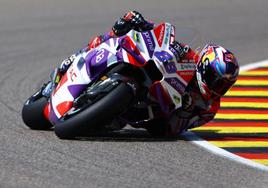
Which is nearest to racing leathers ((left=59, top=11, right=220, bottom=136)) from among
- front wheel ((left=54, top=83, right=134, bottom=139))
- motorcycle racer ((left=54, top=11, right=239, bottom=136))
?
motorcycle racer ((left=54, top=11, right=239, bottom=136))

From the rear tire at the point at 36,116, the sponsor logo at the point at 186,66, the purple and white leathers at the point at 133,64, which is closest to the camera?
the purple and white leathers at the point at 133,64

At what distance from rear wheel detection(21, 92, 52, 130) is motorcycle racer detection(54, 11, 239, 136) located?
422mm

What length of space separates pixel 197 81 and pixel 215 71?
0.25 m

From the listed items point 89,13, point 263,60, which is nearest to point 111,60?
point 263,60

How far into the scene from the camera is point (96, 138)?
8156 millimetres

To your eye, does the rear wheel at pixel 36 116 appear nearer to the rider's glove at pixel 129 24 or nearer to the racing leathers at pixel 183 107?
the racing leathers at pixel 183 107

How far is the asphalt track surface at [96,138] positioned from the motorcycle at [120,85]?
195mm

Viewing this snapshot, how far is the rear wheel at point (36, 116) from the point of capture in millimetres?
8578

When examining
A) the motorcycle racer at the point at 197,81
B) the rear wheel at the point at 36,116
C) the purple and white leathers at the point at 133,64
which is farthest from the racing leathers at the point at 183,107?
the rear wheel at the point at 36,116

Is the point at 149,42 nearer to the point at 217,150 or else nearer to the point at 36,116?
the point at 217,150

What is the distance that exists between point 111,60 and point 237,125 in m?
1.91

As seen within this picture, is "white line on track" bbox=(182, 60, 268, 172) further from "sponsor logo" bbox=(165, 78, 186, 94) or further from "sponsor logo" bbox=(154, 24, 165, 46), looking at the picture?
"sponsor logo" bbox=(154, 24, 165, 46)

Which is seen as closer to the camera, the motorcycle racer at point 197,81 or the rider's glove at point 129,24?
the motorcycle racer at point 197,81

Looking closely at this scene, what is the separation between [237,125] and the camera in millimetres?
9312
